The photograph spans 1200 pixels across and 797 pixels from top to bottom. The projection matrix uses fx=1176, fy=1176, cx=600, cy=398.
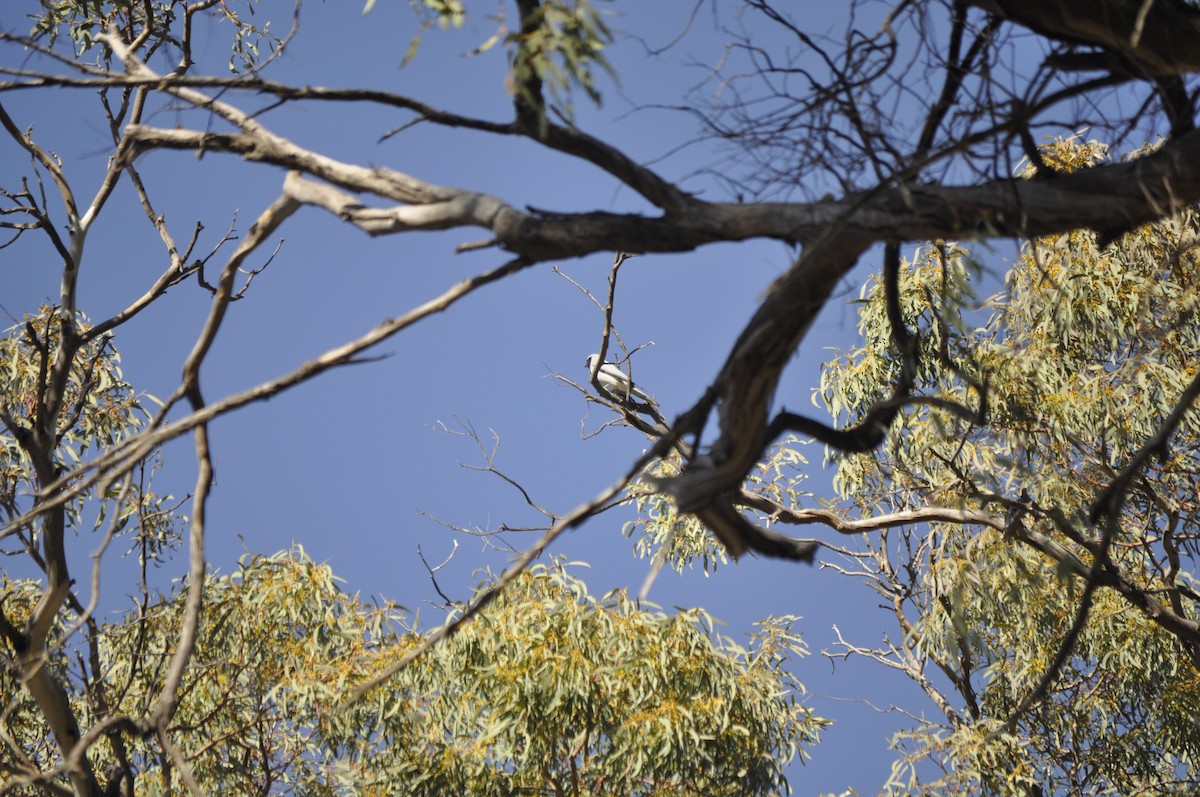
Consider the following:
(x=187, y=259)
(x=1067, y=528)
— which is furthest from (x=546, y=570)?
(x=1067, y=528)

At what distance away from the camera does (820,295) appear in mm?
1752

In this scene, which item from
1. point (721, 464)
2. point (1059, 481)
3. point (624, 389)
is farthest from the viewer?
point (624, 389)

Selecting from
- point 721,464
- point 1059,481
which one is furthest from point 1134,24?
point 1059,481

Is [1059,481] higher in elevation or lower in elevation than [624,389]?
lower

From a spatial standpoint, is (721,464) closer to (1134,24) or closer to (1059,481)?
(1134,24)

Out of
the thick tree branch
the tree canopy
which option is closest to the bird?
the tree canopy

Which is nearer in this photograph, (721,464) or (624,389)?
(721,464)

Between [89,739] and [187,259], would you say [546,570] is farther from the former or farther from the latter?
[89,739]

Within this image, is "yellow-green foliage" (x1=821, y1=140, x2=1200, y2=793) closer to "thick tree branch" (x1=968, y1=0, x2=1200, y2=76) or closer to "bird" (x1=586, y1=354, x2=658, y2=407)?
"bird" (x1=586, y1=354, x2=658, y2=407)

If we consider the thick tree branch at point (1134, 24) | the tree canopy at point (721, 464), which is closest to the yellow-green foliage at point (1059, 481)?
the tree canopy at point (721, 464)

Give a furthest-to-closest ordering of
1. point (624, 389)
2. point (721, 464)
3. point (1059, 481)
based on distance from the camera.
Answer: point (624, 389), point (1059, 481), point (721, 464)

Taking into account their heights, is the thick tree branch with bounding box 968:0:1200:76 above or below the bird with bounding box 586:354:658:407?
below

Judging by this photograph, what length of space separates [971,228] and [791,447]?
4408 millimetres

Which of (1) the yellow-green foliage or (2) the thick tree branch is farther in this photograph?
(1) the yellow-green foliage
